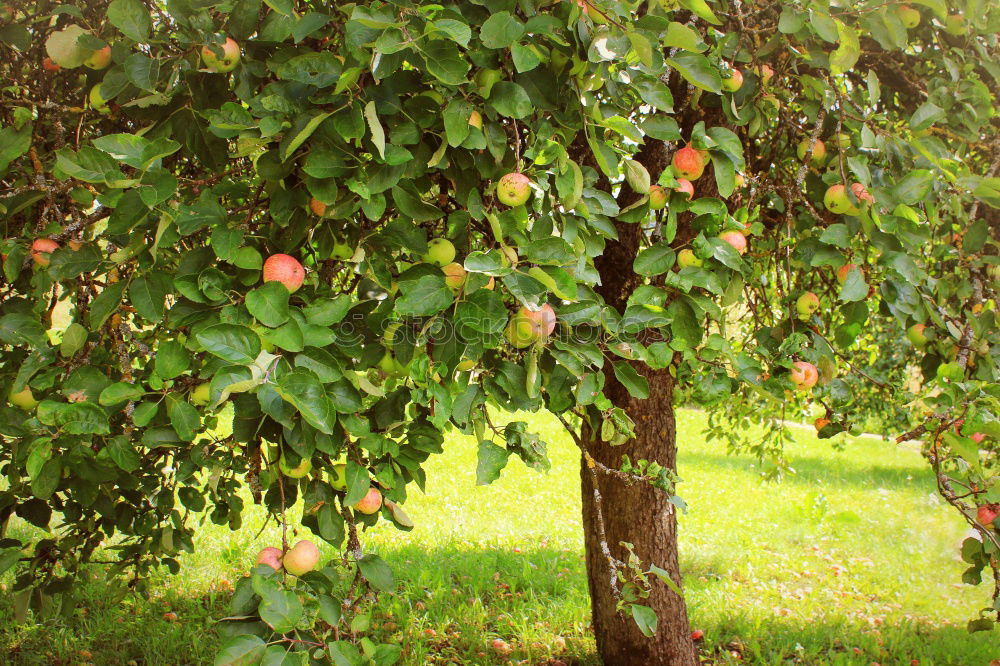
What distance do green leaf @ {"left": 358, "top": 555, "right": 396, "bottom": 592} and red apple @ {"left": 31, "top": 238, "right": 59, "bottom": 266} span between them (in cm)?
100

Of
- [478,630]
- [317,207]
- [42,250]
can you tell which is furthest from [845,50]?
[478,630]

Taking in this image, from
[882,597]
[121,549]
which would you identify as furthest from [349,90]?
[882,597]

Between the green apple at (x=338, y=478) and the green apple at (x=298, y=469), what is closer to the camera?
the green apple at (x=298, y=469)

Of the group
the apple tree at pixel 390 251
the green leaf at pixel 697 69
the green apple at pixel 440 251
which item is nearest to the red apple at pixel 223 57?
the apple tree at pixel 390 251

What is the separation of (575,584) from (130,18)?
357 cm

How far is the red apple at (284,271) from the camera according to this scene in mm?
1229

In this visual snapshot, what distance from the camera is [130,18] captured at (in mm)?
1282

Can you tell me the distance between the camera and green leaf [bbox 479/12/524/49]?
3.67ft

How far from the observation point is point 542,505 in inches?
241

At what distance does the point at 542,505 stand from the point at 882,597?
2690 mm

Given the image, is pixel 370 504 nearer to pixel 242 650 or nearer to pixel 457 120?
pixel 242 650

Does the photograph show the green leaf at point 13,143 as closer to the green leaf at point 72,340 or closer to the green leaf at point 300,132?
the green leaf at point 72,340

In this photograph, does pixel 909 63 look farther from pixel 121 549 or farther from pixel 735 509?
pixel 735 509

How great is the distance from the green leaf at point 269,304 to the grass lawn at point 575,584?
1375 mm
